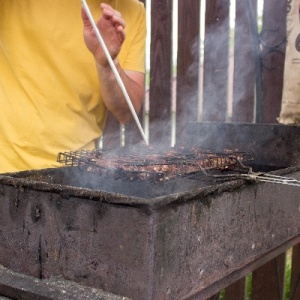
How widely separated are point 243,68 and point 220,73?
162 mm

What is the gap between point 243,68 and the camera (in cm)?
367

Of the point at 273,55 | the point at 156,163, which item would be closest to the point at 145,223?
the point at 156,163

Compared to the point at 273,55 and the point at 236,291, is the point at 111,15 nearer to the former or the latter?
the point at 273,55

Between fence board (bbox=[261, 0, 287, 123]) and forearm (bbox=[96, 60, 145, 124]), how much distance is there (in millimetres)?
1011

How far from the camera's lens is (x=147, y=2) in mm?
3971

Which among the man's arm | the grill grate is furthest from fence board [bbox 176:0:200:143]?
the grill grate

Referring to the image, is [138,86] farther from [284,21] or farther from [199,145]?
[284,21]

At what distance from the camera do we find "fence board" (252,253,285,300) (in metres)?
3.92

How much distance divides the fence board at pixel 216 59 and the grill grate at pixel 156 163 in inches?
53.1

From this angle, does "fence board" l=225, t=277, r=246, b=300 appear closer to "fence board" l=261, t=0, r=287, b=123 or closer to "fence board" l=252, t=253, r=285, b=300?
"fence board" l=252, t=253, r=285, b=300

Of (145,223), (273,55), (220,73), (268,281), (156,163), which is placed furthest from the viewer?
(268,281)

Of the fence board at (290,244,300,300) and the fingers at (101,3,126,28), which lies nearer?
the fingers at (101,3,126,28)

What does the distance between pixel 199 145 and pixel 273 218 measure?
1014 millimetres

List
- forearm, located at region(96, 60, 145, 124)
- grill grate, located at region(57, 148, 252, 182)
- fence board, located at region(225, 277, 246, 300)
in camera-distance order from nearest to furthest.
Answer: grill grate, located at region(57, 148, 252, 182) → forearm, located at region(96, 60, 145, 124) → fence board, located at region(225, 277, 246, 300)
